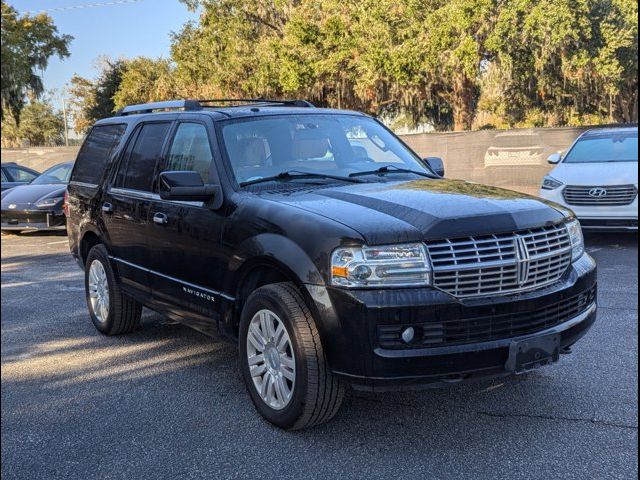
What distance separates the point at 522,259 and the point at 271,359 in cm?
150

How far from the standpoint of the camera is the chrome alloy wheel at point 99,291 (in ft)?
18.8

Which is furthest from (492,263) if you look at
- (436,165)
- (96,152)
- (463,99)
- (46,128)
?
(46,128)

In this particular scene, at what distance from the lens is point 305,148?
15.3 ft

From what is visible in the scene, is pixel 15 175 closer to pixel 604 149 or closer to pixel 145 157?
pixel 145 157

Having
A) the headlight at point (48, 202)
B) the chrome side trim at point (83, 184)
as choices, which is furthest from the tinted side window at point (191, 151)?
the headlight at point (48, 202)

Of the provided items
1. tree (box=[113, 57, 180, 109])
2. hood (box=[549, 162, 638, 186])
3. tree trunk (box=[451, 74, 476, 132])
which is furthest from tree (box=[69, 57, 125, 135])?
hood (box=[549, 162, 638, 186])

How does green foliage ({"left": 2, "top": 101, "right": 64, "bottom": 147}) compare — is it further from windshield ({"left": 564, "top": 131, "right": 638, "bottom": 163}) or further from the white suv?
the white suv

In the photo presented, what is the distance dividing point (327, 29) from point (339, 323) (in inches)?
929

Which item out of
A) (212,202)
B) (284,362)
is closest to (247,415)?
(284,362)

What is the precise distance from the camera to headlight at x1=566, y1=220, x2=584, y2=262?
396 centimetres

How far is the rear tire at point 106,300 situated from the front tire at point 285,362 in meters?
2.00

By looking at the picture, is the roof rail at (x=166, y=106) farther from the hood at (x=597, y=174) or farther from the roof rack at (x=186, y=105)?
the hood at (x=597, y=174)

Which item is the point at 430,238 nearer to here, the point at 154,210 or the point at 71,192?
the point at 154,210

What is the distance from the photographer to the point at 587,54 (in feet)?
71.2
